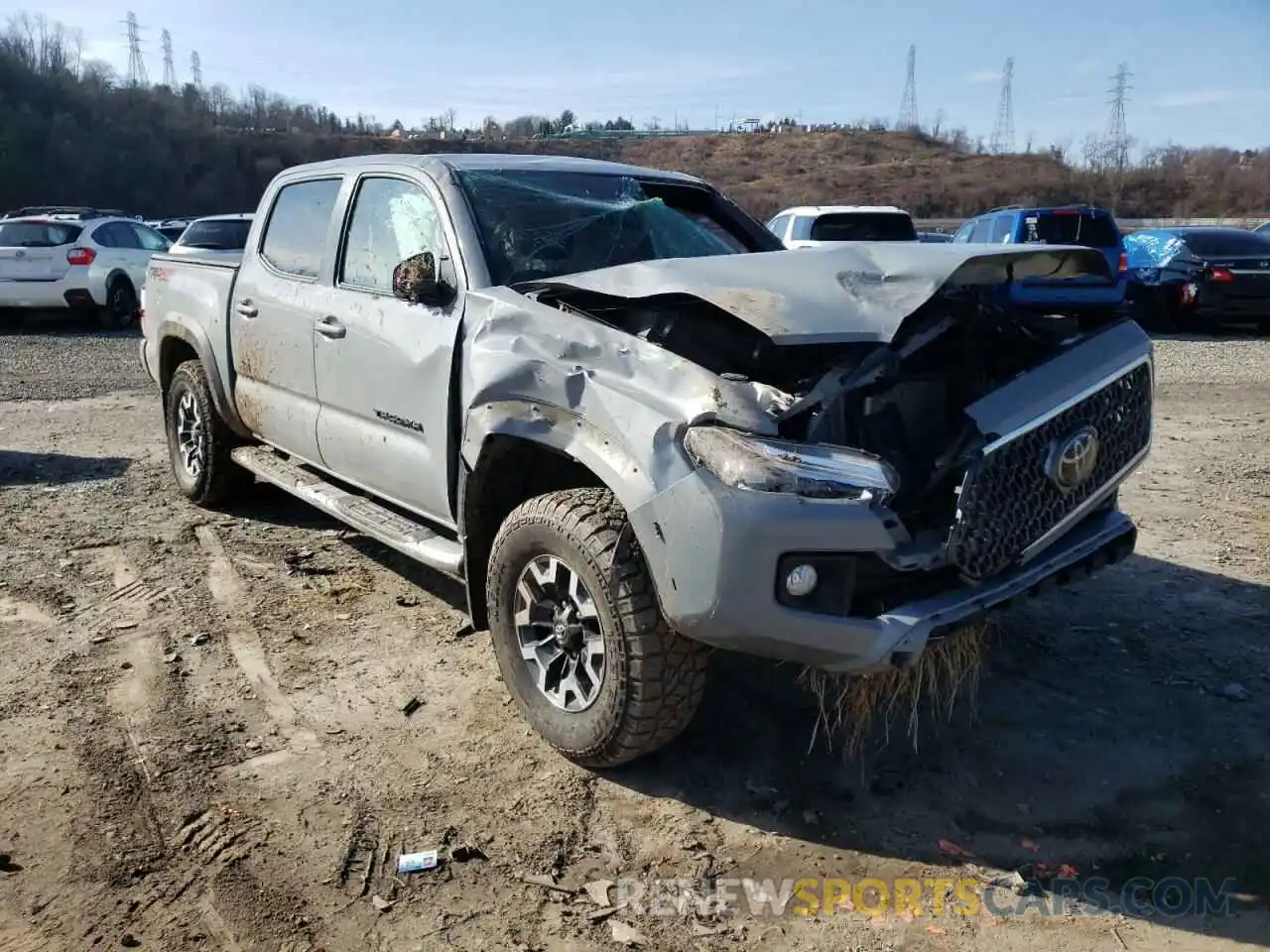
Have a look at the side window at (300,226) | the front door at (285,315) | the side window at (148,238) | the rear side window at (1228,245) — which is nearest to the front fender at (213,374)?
the front door at (285,315)

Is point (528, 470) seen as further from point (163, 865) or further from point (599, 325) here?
point (163, 865)

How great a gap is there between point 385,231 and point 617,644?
2.30m

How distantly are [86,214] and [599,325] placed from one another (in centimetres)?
1927

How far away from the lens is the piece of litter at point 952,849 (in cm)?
303

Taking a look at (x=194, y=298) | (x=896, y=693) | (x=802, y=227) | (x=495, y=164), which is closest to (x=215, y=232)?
(x=802, y=227)

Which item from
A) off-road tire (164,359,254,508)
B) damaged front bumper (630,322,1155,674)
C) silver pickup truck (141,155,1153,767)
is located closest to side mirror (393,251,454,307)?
silver pickup truck (141,155,1153,767)

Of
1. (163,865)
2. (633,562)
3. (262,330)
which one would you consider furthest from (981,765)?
(262,330)

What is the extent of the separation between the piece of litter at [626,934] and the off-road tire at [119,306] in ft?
52.1

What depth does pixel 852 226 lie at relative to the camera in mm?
14250

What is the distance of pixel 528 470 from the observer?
12.4 feet

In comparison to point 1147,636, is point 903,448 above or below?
above

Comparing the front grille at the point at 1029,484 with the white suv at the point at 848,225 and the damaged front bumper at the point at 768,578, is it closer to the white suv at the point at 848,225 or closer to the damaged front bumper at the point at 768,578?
the damaged front bumper at the point at 768,578

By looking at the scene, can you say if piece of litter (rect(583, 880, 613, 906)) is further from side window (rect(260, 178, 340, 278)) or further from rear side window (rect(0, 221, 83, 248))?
rear side window (rect(0, 221, 83, 248))

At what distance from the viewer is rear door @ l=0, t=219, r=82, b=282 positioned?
51.3ft
